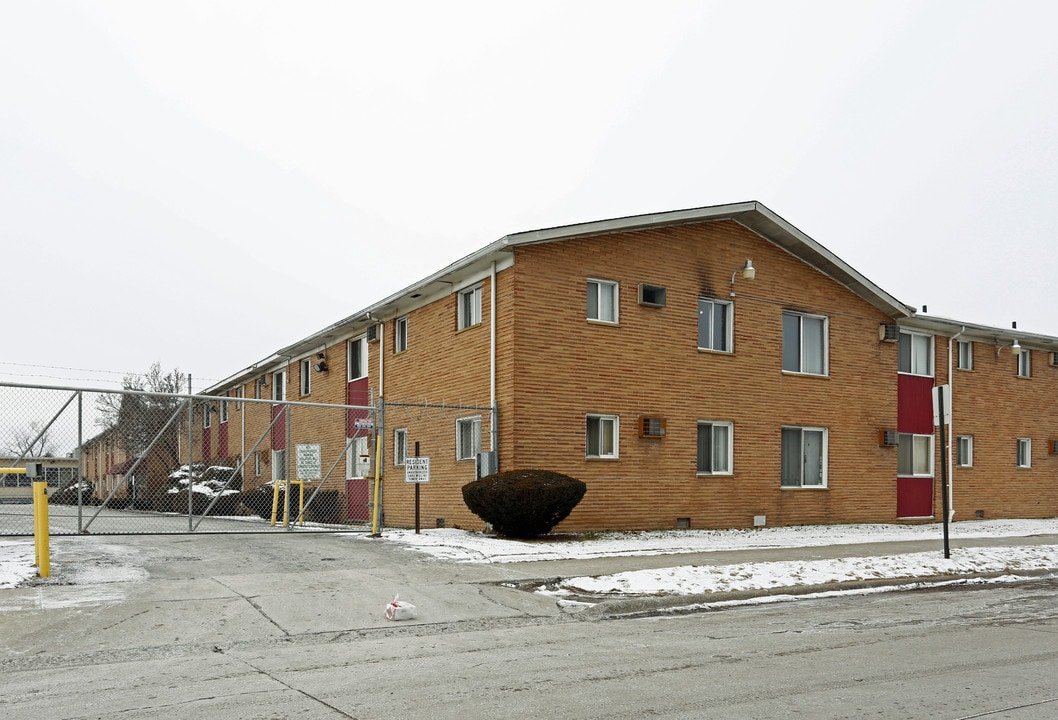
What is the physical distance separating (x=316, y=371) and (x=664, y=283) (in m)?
12.8

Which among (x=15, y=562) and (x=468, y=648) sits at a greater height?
(x=15, y=562)

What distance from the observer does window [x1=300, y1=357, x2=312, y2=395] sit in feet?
96.3

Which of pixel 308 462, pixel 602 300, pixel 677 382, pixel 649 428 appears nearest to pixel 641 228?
pixel 602 300

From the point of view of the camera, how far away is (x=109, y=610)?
9.50m

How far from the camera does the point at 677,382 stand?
19797 millimetres

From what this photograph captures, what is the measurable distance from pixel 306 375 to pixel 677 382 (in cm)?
1423

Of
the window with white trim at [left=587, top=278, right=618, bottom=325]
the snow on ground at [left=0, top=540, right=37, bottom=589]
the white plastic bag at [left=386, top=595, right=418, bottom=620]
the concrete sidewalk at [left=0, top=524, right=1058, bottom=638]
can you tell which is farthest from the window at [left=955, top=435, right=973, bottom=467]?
the snow on ground at [left=0, top=540, right=37, bottom=589]

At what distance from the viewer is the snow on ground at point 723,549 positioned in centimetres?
1170

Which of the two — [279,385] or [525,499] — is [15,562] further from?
[279,385]

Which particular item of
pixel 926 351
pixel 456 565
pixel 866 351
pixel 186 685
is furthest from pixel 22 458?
pixel 926 351

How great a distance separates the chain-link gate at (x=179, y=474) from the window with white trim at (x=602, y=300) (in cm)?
489

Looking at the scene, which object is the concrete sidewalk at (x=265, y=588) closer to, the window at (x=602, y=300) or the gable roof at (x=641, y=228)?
the window at (x=602, y=300)

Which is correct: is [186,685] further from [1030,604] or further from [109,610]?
[1030,604]

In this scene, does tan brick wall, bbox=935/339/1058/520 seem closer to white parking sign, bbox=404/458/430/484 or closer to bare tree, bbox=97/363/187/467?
white parking sign, bbox=404/458/430/484
